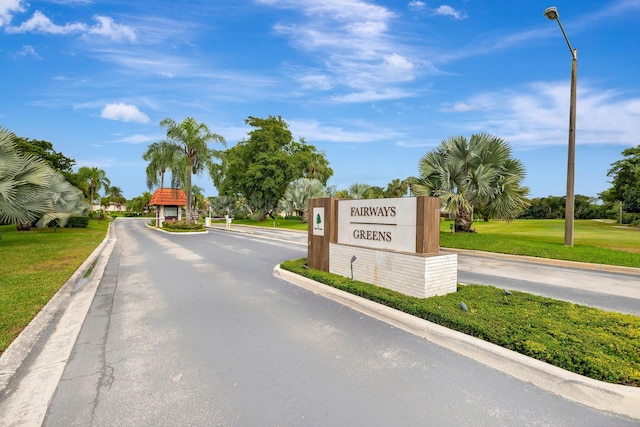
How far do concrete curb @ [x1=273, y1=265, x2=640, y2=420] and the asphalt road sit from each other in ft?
0.36

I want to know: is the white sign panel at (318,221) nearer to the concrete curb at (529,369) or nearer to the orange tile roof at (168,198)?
the concrete curb at (529,369)

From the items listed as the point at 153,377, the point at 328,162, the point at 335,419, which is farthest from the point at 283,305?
the point at 328,162

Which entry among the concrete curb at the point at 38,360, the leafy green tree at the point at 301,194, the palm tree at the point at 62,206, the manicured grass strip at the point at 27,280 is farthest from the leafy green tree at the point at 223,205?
the concrete curb at the point at 38,360

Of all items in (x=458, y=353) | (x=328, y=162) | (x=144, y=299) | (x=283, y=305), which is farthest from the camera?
(x=328, y=162)

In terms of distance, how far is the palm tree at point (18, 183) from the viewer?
11602 millimetres

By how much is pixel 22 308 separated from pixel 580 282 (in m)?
11.5

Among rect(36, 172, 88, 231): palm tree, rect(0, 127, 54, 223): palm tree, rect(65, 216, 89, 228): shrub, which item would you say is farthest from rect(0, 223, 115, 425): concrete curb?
rect(65, 216, 89, 228): shrub

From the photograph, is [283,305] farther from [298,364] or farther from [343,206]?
[343,206]

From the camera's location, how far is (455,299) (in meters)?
5.54

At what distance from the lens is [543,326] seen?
13.9ft

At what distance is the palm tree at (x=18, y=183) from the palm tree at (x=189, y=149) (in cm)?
1369

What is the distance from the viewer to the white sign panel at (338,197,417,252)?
249 inches

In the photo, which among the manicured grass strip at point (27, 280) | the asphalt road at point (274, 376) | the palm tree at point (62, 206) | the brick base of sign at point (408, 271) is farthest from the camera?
the palm tree at point (62, 206)

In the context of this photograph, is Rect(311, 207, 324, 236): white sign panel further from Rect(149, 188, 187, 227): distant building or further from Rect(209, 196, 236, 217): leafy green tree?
Rect(209, 196, 236, 217): leafy green tree
